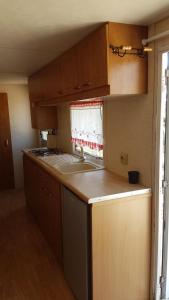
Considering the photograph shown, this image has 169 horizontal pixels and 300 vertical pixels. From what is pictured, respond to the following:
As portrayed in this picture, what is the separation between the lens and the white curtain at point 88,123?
108 inches

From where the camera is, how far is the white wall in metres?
4.84

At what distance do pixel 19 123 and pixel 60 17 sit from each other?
11.9ft

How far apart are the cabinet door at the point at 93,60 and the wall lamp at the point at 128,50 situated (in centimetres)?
7

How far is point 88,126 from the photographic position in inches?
118

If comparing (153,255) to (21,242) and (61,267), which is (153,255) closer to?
(61,267)

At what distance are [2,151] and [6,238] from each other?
7.19 feet

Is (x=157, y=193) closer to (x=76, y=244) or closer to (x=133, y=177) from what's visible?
(x=133, y=177)

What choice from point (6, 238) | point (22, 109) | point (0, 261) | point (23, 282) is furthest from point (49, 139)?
point (23, 282)

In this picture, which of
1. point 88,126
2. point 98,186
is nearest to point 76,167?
point 88,126

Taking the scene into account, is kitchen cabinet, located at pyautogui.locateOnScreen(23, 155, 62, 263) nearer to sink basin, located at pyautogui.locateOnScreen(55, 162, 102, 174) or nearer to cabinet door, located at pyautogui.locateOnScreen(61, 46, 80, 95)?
sink basin, located at pyautogui.locateOnScreen(55, 162, 102, 174)

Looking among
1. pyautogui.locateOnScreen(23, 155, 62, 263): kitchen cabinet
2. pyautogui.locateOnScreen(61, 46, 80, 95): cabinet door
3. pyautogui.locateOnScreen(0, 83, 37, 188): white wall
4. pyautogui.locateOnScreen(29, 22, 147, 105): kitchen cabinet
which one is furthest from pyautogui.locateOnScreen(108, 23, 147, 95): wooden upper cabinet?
pyautogui.locateOnScreen(0, 83, 37, 188): white wall

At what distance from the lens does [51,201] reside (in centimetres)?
255

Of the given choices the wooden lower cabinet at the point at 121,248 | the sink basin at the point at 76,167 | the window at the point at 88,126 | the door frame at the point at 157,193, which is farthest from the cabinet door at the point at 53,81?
the wooden lower cabinet at the point at 121,248

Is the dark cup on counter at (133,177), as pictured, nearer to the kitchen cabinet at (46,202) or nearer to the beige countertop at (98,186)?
the beige countertop at (98,186)
